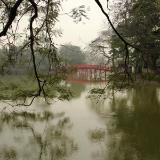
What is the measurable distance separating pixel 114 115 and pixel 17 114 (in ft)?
6.80

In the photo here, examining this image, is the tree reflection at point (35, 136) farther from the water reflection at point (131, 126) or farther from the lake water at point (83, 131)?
the water reflection at point (131, 126)

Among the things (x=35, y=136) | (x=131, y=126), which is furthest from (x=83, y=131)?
(x=131, y=126)

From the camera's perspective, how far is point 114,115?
7.79 metres

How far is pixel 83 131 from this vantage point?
630cm

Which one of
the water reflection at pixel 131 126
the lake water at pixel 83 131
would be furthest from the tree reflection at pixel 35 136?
the water reflection at pixel 131 126

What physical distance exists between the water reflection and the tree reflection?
69 cm

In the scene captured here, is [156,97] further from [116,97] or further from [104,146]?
[104,146]

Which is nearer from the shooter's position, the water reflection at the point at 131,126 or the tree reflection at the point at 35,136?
the tree reflection at the point at 35,136

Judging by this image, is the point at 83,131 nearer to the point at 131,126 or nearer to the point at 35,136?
the point at 35,136

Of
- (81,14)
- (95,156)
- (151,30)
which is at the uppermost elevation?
(151,30)

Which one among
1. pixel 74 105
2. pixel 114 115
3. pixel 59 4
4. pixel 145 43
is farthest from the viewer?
pixel 145 43

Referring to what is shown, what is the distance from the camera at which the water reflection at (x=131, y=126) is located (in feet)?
A: 16.8

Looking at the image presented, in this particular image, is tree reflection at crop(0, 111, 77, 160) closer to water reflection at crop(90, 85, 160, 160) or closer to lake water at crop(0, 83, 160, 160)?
lake water at crop(0, 83, 160, 160)

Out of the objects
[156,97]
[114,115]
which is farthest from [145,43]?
[114,115]
